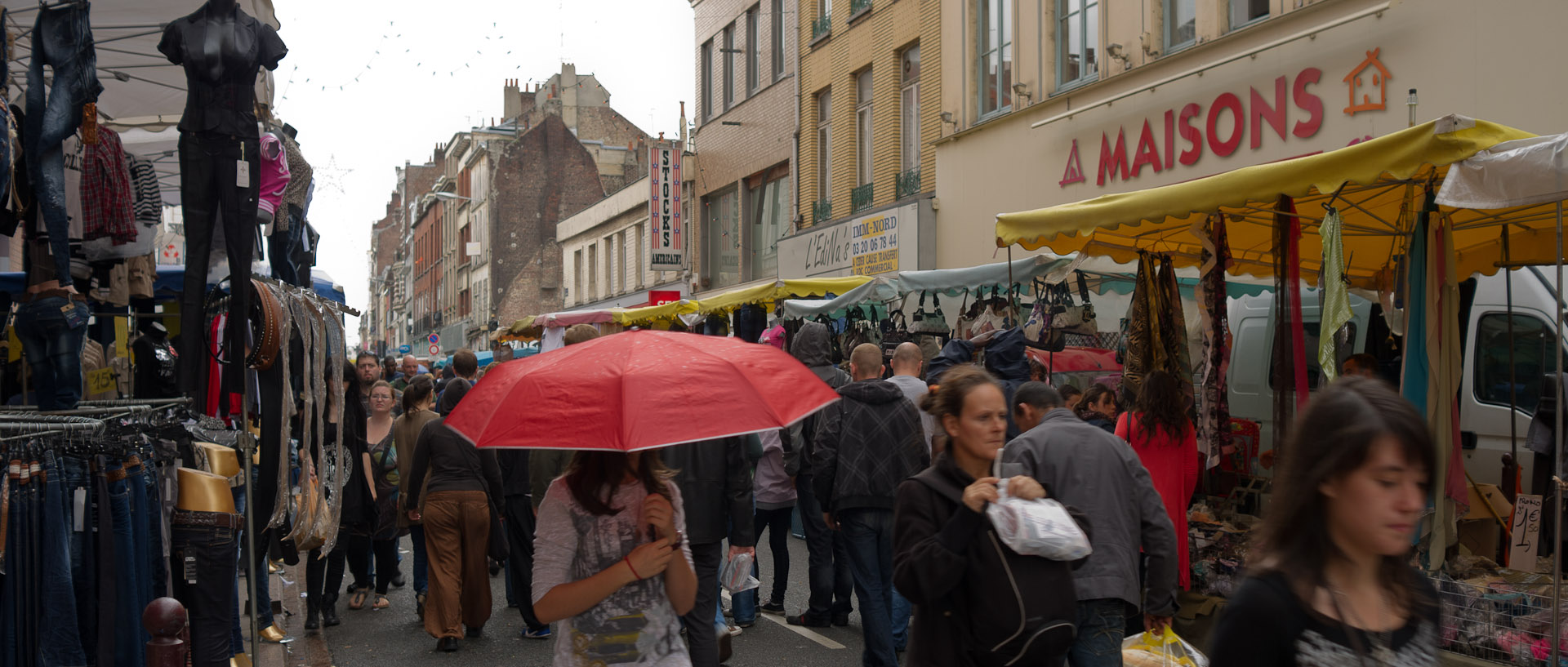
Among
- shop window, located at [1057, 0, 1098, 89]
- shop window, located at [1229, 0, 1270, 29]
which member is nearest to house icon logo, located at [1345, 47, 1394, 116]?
shop window, located at [1229, 0, 1270, 29]

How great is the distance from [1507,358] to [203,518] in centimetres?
829

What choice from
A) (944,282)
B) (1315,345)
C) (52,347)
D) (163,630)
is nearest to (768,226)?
(944,282)

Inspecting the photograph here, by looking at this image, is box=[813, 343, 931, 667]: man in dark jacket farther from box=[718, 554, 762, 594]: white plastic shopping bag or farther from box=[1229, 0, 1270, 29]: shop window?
box=[1229, 0, 1270, 29]: shop window

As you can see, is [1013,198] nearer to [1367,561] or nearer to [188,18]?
[188,18]

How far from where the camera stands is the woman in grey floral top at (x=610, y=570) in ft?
11.0

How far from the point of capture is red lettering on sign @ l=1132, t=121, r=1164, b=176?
44.4 ft

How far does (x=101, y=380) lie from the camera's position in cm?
720

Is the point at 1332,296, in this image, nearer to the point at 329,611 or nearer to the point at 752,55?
the point at 329,611

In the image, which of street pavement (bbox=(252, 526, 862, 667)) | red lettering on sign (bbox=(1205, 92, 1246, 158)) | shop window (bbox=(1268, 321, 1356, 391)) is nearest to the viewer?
street pavement (bbox=(252, 526, 862, 667))

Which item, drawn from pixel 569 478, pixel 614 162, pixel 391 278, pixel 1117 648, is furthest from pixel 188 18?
pixel 391 278

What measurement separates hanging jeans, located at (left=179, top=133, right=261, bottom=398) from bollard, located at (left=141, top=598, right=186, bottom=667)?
1683 mm

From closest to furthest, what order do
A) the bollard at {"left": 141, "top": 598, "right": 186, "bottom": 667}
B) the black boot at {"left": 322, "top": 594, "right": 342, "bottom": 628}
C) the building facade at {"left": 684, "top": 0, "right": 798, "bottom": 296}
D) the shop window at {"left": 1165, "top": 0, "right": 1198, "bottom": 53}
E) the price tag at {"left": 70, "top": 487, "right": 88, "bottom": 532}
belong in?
1. the bollard at {"left": 141, "top": 598, "right": 186, "bottom": 667}
2. the price tag at {"left": 70, "top": 487, "right": 88, "bottom": 532}
3. the black boot at {"left": 322, "top": 594, "right": 342, "bottom": 628}
4. the shop window at {"left": 1165, "top": 0, "right": 1198, "bottom": 53}
5. the building facade at {"left": 684, "top": 0, "right": 798, "bottom": 296}

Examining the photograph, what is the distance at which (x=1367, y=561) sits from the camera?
192cm

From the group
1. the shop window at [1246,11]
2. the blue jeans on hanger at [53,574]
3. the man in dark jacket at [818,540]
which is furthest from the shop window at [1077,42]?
the blue jeans on hanger at [53,574]
